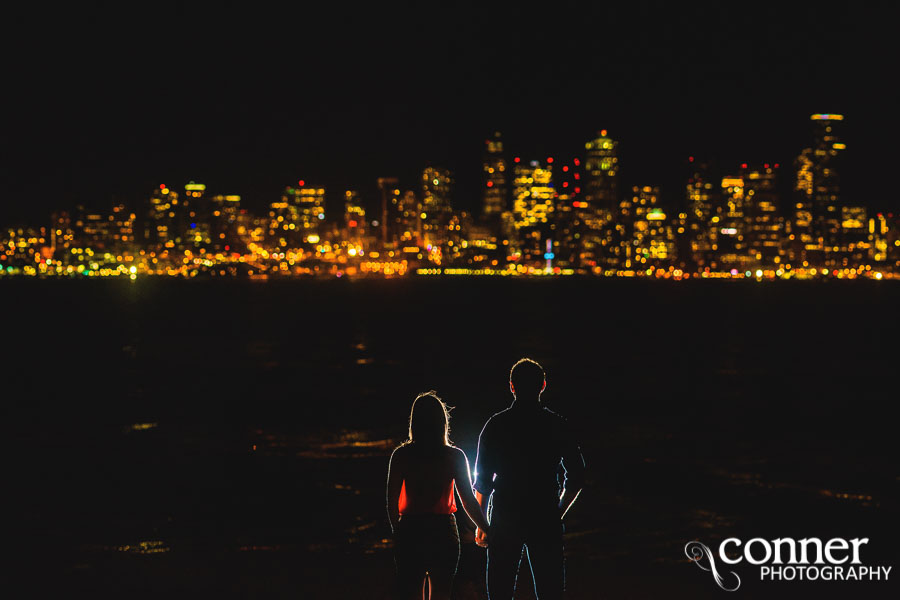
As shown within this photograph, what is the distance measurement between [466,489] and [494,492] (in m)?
0.24

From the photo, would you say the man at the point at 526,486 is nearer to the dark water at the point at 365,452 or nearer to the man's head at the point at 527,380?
the man's head at the point at 527,380

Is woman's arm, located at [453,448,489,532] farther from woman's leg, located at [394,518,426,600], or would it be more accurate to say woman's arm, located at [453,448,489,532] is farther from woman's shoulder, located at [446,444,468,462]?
woman's leg, located at [394,518,426,600]

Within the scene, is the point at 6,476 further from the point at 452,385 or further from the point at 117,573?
the point at 452,385

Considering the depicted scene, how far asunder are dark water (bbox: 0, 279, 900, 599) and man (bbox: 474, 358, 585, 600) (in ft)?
1.97

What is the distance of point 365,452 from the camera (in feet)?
77.9

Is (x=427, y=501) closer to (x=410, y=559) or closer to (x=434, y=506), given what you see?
(x=434, y=506)

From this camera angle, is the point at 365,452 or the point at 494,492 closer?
the point at 494,492

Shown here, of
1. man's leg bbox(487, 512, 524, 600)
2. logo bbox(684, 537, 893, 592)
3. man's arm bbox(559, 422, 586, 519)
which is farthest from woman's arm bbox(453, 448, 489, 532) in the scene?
logo bbox(684, 537, 893, 592)

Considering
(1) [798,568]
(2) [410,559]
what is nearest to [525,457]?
(2) [410,559]

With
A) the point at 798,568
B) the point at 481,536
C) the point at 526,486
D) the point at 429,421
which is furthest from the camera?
the point at 798,568

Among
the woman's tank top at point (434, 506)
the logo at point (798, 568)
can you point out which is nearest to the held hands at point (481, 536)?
the woman's tank top at point (434, 506)

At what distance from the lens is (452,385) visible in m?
43.0

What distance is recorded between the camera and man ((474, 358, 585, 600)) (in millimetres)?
5172

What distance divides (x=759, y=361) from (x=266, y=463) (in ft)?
140
